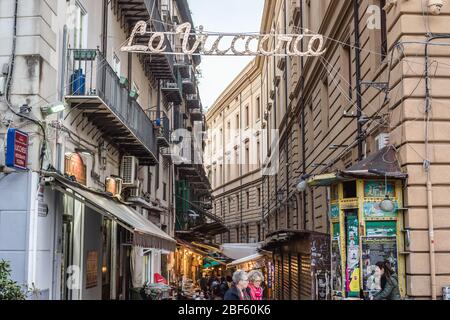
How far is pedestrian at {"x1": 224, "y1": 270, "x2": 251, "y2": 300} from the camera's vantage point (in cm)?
838

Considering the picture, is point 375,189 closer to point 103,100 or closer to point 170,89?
point 103,100

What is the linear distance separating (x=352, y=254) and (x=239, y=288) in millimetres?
4544

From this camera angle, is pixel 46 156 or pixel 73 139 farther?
pixel 73 139

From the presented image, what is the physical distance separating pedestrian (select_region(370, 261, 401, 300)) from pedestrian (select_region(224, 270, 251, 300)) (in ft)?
10.5

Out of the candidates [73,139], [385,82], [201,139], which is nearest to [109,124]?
→ [73,139]

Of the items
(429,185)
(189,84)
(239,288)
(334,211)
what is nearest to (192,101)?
(189,84)

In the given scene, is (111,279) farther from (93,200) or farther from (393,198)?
(393,198)

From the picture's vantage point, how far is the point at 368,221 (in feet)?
39.3

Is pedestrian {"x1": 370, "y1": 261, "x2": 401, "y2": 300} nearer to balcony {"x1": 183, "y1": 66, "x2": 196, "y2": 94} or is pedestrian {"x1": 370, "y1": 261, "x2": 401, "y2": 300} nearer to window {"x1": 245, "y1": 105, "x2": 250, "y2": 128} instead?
balcony {"x1": 183, "y1": 66, "x2": 196, "y2": 94}

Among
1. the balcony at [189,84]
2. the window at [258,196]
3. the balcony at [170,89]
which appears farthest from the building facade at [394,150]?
the window at [258,196]

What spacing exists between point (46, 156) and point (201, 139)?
35639 mm

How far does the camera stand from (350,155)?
1648 centimetres
